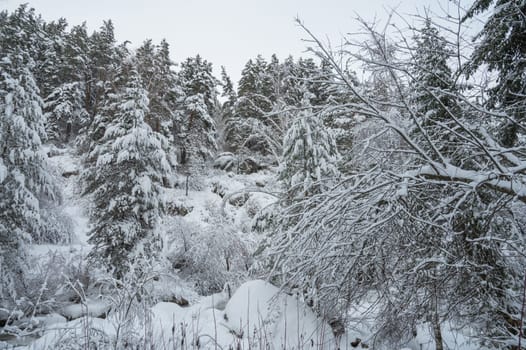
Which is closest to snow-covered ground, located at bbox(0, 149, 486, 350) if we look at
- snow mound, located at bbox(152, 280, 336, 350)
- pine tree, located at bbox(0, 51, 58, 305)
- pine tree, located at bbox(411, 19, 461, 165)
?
snow mound, located at bbox(152, 280, 336, 350)

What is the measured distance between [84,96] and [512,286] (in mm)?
35559

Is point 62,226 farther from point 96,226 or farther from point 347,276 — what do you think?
point 347,276

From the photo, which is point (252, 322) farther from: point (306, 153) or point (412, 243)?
point (412, 243)

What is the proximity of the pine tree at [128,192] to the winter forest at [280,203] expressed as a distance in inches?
3.2

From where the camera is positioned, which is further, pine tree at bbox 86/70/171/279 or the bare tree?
pine tree at bbox 86/70/171/279

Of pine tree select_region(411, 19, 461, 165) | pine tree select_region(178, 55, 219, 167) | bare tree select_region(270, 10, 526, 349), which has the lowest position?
bare tree select_region(270, 10, 526, 349)

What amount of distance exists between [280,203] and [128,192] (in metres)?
7.23

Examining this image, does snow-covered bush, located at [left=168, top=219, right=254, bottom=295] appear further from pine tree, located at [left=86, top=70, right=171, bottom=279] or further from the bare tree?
the bare tree

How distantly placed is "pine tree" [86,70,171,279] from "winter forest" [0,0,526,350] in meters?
0.08

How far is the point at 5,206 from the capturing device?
363 inches

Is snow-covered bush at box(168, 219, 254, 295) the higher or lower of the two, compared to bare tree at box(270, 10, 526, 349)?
lower

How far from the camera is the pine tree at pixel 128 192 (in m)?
10.8

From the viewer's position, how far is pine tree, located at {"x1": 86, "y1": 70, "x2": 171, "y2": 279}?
10773mm

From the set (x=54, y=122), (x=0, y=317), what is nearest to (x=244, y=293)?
(x=0, y=317)
